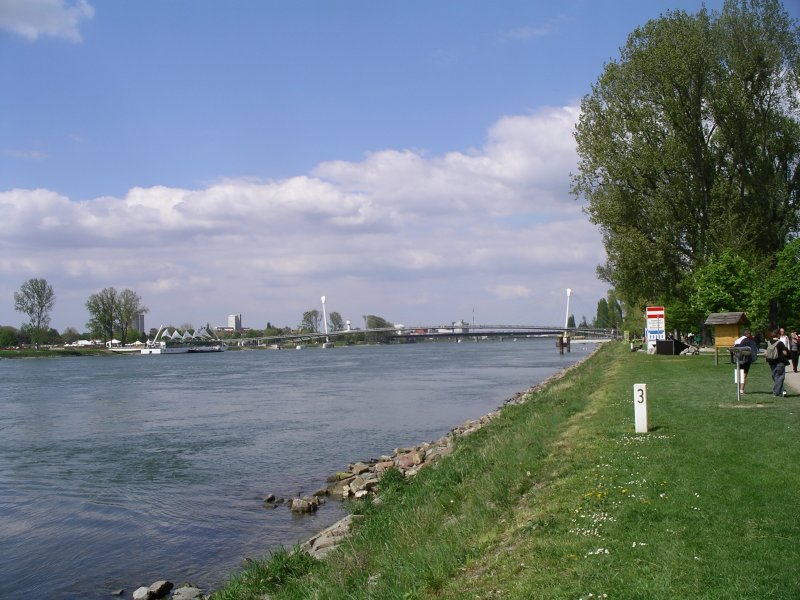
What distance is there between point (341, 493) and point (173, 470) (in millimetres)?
6709

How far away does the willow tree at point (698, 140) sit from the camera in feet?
126

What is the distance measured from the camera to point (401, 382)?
5619cm

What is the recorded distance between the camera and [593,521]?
317 inches

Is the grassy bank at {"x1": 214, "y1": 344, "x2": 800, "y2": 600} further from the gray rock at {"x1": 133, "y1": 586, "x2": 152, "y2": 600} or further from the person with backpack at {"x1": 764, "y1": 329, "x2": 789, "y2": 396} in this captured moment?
the person with backpack at {"x1": 764, "y1": 329, "x2": 789, "y2": 396}

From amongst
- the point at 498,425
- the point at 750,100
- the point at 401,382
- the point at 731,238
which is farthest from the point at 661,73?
the point at 401,382

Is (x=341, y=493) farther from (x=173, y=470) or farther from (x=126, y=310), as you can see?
(x=126, y=310)

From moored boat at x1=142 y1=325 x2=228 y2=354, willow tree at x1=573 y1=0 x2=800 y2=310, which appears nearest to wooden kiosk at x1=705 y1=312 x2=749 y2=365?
willow tree at x1=573 y1=0 x2=800 y2=310

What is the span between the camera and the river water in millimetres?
13133

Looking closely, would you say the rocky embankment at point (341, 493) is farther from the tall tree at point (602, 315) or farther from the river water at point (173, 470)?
the tall tree at point (602, 315)

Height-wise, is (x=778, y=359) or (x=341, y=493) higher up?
(x=778, y=359)

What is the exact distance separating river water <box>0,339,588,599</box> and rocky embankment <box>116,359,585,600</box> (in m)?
0.47

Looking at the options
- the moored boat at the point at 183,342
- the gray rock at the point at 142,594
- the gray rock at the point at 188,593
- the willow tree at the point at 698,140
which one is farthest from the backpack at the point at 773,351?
the moored boat at the point at 183,342

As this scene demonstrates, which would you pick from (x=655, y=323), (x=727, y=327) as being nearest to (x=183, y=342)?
(x=655, y=323)

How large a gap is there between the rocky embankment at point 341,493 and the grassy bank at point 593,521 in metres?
0.59
